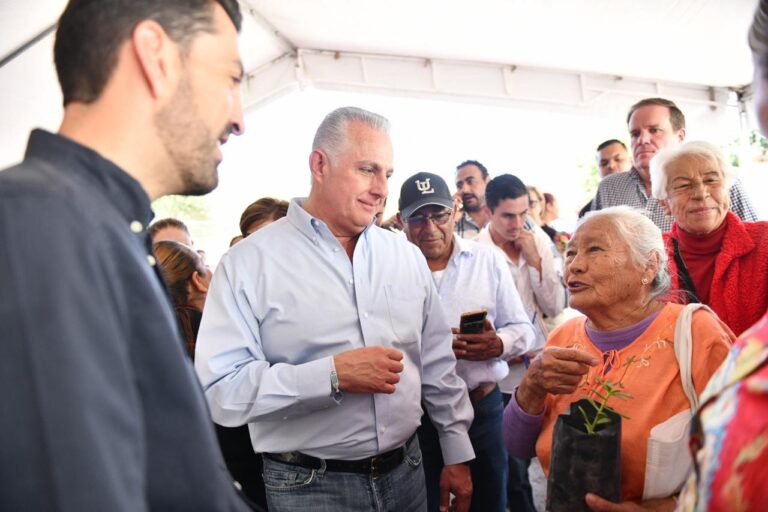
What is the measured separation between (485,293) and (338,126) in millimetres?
1240

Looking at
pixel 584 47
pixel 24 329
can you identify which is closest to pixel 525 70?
pixel 584 47

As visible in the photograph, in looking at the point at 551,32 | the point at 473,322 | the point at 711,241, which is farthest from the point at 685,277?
the point at 551,32

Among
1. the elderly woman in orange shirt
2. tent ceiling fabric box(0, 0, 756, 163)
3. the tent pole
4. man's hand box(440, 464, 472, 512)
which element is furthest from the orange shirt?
the tent pole

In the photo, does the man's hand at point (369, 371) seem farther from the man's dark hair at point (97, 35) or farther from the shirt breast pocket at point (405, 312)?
the man's dark hair at point (97, 35)

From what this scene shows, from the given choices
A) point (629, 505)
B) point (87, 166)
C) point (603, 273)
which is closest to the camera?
point (87, 166)

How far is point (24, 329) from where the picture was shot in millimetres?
697

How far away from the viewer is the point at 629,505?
62.9 inches

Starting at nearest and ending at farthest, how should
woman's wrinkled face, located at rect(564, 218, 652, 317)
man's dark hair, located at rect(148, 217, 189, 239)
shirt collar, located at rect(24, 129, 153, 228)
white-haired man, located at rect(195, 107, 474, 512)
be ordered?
shirt collar, located at rect(24, 129, 153, 228), white-haired man, located at rect(195, 107, 474, 512), woman's wrinkled face, located at rect(564, 218, 652, 317), man's dark hair, located at rect(148, 217, 189, 239)

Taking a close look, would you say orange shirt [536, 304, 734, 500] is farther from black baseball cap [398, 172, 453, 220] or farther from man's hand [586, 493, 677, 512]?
black baseball cap [398, 172, 453, 220]

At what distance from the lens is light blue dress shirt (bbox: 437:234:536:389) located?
2.87 metres

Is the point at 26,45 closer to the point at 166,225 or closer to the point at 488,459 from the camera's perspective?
the point at 166,225

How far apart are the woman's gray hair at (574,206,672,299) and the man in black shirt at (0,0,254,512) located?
1.46m

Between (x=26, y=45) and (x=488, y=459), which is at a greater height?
(x=26, y=45)

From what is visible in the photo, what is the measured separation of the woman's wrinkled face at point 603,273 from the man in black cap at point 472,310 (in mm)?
694
